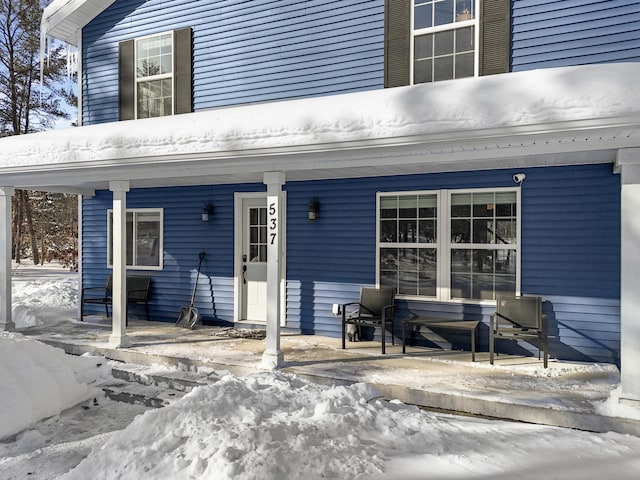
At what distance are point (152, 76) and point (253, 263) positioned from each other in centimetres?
360

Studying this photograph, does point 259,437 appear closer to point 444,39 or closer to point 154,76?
point 444,39

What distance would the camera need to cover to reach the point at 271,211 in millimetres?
5277

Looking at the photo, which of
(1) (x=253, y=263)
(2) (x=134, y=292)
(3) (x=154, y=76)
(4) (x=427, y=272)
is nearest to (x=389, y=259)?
(4) (x=427, y=272)

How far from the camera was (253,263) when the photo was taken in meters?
7.48

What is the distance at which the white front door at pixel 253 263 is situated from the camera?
741 cm

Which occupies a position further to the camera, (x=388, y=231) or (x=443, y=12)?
(x=388, y=231)

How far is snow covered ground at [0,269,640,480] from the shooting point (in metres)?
2.88

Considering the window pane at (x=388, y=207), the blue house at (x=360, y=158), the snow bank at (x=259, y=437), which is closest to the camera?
the snow bank at (x=259, y=437)

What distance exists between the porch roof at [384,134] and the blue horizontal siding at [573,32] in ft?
4.19

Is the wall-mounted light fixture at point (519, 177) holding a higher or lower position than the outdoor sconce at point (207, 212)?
higher

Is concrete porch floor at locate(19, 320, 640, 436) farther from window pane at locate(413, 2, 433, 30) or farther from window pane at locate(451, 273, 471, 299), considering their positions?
window pane at locate(413, 2, 433, 30)

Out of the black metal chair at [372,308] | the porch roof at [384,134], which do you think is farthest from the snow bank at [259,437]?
the porch roof at [384,134]

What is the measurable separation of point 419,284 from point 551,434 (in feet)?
→ 9.26

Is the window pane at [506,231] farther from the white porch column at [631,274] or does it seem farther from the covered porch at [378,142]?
the white porch column at [631,274]
